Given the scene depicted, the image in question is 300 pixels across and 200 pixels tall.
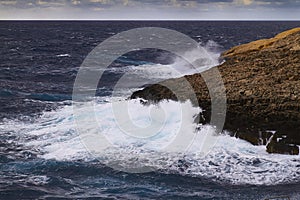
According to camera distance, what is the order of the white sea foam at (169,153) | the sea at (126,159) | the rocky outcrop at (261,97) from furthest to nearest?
the rocky outcrop at (261,97) → the white sea foam at (169,153) → the sea at (126,159)

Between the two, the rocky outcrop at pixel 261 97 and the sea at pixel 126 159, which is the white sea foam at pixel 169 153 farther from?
the rocky outcrop at pixel 261 97

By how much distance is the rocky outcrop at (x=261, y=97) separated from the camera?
59.8 feet

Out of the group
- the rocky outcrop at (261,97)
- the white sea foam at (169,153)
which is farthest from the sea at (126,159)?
the rocky outcrop at (261,97)

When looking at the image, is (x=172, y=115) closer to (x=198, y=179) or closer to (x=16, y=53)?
(x=198, y=179)

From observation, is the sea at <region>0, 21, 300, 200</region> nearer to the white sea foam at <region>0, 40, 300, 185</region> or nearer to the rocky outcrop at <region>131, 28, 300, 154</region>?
the white sea foam at <region>0, 40, 300, 185</region>

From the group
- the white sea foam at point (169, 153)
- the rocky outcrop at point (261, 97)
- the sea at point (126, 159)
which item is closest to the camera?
the sea at point (126, 159)

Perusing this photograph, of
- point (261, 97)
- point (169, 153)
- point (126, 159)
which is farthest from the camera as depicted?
point (261, 97)

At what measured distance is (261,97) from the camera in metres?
19.5

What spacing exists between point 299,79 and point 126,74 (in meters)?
21.9

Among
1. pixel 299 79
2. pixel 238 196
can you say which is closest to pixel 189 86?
pixel 299 79

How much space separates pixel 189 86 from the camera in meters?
22.2

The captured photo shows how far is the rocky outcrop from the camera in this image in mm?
18234

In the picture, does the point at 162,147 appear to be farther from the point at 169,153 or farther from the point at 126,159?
the point at 126,159

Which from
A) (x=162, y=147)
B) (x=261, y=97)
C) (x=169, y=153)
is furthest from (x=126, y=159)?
(x=261, y=97)
